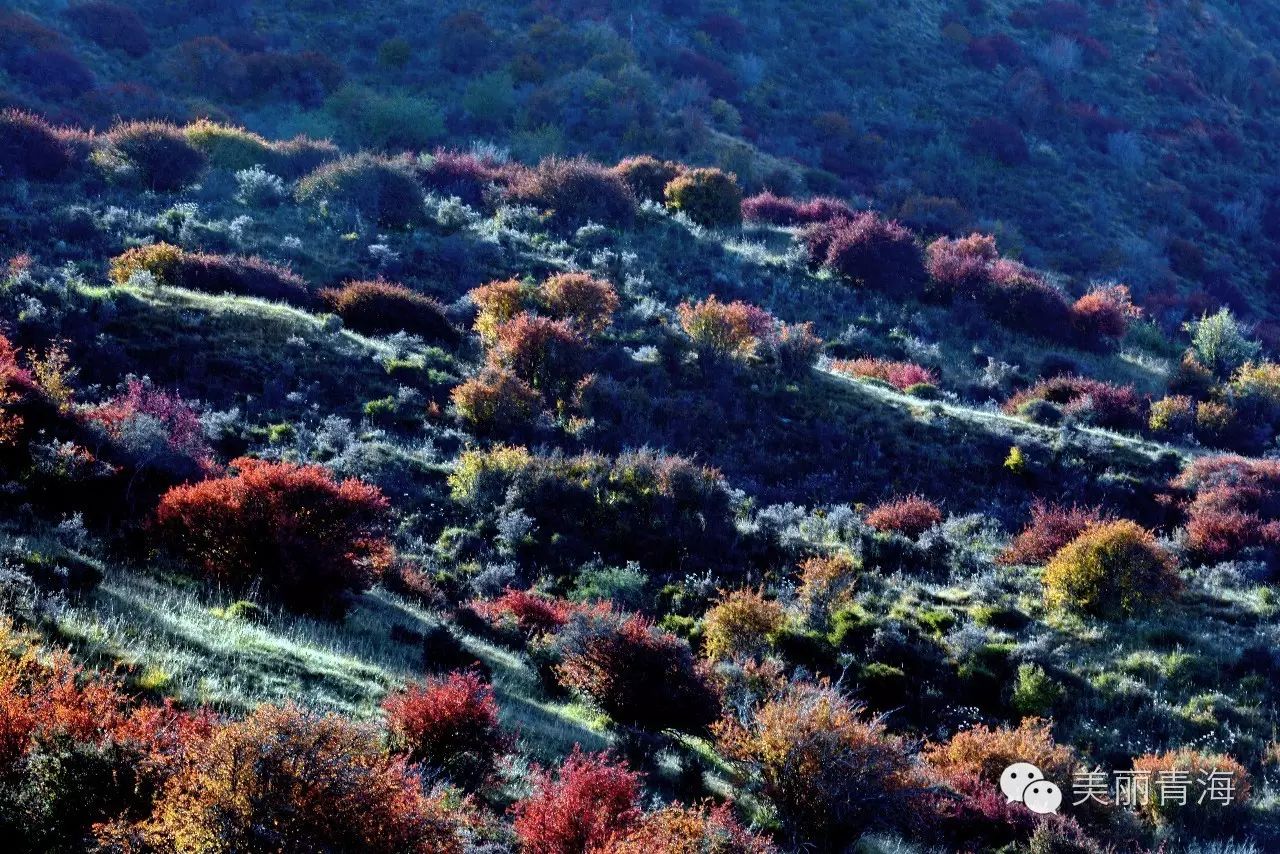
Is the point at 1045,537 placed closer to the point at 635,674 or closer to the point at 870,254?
the point at 635,674

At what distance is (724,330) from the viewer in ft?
74.0

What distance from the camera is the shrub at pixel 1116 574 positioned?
564 inches

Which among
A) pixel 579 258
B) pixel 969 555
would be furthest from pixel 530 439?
pixel 579 258

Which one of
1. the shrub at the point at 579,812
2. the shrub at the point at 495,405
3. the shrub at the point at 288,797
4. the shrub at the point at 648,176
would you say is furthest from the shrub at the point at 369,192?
the shrub at the point at 288,797

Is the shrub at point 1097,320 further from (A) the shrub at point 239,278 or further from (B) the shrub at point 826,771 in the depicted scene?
(B) the shrub at point 826,771

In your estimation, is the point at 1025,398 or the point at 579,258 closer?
the point at 1025,398

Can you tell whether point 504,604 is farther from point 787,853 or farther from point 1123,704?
point 1123,704

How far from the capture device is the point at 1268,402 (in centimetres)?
2406

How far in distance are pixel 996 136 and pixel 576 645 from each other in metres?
37.3

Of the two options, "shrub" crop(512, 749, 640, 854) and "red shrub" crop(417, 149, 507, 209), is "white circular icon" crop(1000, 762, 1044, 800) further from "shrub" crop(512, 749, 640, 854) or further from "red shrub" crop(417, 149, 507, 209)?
"red shrub" crop(417, 149, 507, 209)

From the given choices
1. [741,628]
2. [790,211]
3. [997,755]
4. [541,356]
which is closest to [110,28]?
[790,211]

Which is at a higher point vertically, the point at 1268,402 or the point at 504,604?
the point at 1268,402

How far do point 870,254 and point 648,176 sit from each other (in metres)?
8.11

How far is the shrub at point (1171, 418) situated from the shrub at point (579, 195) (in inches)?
576
